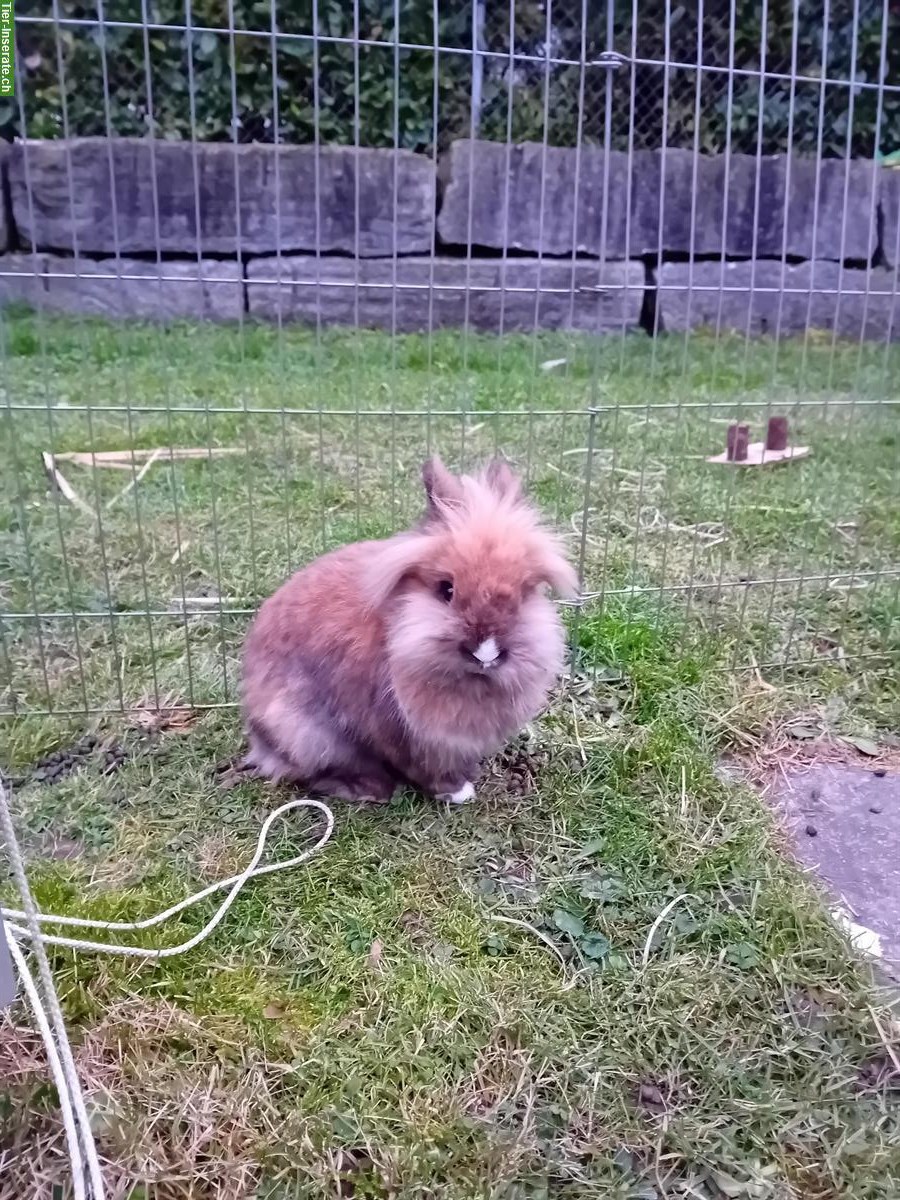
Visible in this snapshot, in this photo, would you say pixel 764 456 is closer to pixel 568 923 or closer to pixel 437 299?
pixel 437 299

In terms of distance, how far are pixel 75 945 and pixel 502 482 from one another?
1.24m

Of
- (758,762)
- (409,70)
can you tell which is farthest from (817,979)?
(409,70)

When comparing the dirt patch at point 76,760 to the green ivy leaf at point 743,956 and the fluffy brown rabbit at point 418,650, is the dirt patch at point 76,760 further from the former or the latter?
the green ivy leaf at point 743,956

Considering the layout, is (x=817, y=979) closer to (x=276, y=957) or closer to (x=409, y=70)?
(x=276, y=957)

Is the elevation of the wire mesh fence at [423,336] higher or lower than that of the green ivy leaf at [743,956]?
higher

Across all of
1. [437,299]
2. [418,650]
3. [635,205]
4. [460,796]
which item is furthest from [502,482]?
[635,205]

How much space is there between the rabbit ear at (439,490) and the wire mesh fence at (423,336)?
85cm

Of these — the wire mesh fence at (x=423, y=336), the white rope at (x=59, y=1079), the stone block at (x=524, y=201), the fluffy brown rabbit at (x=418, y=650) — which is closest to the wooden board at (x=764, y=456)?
the wire mesh fence at (x=423, y=336)

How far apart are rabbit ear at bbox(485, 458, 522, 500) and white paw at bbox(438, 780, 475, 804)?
703mm

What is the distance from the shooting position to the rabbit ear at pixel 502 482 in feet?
6.70

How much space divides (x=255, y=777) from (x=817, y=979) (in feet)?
4.29

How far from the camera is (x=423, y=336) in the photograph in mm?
5316

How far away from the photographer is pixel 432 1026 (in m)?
1.69

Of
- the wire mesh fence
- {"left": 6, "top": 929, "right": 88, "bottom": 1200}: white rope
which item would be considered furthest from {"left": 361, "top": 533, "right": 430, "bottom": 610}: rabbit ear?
{"left": 6, "top": 929, "right": 88, "bottom": 1200}: white rope
